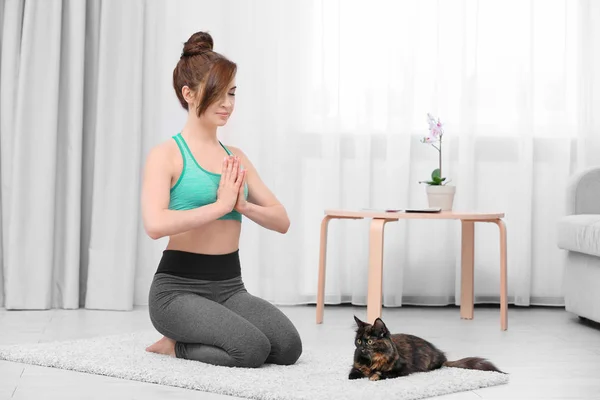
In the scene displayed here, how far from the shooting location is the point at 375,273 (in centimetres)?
310

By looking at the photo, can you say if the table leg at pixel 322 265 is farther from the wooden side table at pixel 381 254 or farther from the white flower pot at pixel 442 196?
the white flower pot at pixel 442 196

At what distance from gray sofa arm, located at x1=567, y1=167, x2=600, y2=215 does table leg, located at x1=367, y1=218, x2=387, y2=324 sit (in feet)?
2.80

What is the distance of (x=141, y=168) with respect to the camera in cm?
383

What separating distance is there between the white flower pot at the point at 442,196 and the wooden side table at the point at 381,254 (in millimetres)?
121

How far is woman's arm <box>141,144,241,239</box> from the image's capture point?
2262 millimetres

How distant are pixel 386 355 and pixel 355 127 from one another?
1901 mm

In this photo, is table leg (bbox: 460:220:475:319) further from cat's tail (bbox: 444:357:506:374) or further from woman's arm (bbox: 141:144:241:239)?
woman's arm (bbox: 141:144:241:239)

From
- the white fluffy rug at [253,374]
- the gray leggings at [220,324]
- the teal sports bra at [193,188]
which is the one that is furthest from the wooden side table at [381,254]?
the teal sports bra at [193,188]

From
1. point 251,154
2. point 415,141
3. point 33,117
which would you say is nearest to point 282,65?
point 251,154

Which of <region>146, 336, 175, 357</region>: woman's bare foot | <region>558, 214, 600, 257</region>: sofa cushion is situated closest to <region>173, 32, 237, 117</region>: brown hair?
<region>146, 336, 175, 357</region>: woman's bare foot

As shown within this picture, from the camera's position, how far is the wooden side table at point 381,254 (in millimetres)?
3086

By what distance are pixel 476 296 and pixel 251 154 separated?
1186 millimetres

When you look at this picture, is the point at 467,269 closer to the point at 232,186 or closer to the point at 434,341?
the point at 434,341

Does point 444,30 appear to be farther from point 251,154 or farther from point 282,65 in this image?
point 251,154
